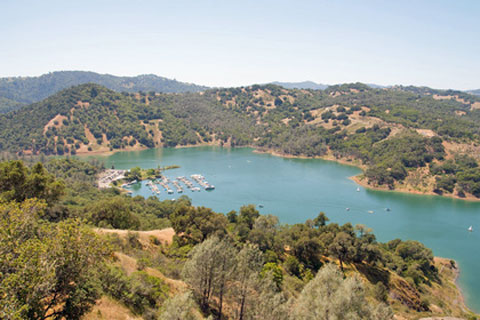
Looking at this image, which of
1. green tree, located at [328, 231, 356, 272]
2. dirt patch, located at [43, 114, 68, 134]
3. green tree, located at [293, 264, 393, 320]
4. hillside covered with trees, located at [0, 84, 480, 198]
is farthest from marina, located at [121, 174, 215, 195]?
dirt patch, located at [43, 114, 68, 134]

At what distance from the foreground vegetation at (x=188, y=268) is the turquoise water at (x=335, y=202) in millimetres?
13059

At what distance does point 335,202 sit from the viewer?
9588 cm

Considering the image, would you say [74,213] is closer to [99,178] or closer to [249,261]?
[249,261]

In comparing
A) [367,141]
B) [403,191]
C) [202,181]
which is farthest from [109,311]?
[367,141]

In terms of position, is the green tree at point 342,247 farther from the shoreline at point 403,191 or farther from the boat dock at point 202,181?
the shoreline at point 403,191

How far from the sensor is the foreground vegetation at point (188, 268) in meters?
13.0

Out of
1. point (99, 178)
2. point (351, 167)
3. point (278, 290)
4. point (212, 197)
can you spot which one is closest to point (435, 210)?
point (351, 167)

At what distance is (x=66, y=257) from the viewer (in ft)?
42.9

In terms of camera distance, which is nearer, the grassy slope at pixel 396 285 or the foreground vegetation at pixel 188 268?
the foreground vegetation at pixel 188 268

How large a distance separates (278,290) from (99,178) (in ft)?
345

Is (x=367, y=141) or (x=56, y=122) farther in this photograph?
(x=56, y=122)

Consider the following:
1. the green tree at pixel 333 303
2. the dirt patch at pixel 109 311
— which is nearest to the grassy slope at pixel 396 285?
the dirt patch at pixel 109 311

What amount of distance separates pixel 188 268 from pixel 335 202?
79.7 m

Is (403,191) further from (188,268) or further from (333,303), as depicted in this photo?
(188,268)
